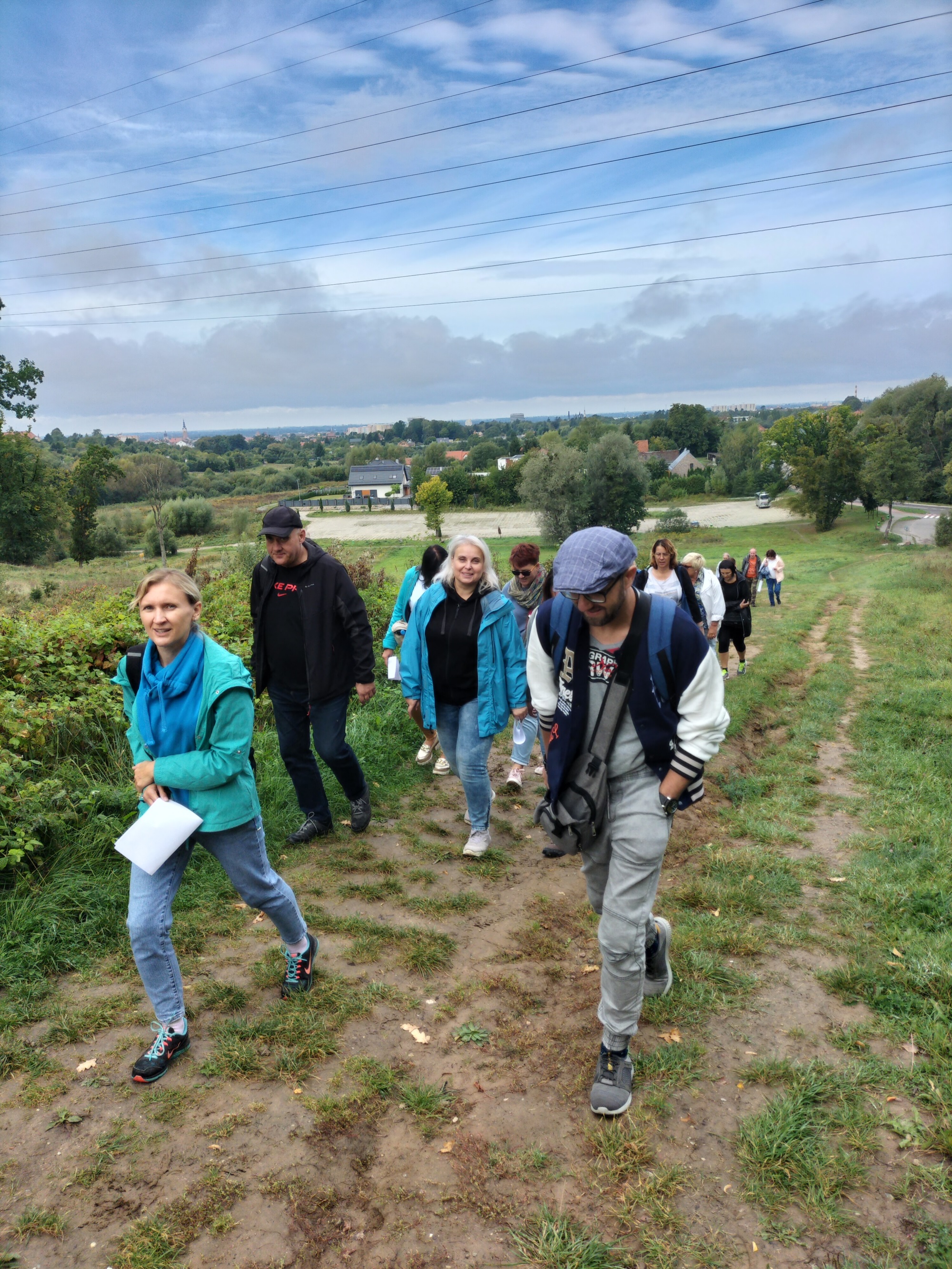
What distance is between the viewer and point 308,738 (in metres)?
5.03

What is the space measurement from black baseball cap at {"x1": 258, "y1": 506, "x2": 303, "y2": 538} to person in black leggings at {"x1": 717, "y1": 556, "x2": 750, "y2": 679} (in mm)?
6786

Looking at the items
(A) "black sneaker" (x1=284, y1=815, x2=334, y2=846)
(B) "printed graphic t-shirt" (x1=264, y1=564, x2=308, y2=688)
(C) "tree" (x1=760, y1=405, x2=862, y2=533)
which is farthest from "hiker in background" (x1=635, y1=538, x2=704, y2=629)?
(C) "tree" (x1=760, y1=405, x2=862, y2=533)

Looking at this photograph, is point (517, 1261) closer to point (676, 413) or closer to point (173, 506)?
point (173, 506)

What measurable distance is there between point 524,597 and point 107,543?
2568 inches

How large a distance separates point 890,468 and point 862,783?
52424 mm

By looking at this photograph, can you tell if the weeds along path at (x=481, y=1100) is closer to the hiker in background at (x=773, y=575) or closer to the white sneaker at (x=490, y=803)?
the white sneaker at (x=490, y=803)

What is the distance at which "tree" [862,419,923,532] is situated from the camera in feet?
167

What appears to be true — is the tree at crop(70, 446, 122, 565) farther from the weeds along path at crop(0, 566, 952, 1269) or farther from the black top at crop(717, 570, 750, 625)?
the weeds along path at crop(0, 566, 952, 1269)

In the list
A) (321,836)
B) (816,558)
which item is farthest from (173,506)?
(321,836)

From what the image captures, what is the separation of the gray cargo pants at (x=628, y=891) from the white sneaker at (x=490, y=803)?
2163 mm

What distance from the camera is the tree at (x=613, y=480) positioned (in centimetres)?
5638

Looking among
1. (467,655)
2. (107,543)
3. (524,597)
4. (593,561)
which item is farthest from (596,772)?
(107,543)

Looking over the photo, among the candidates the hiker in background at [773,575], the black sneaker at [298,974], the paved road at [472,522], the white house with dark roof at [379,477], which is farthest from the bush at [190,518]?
the black sneaker at [298,974]

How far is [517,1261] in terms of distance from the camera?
2.34 meters
